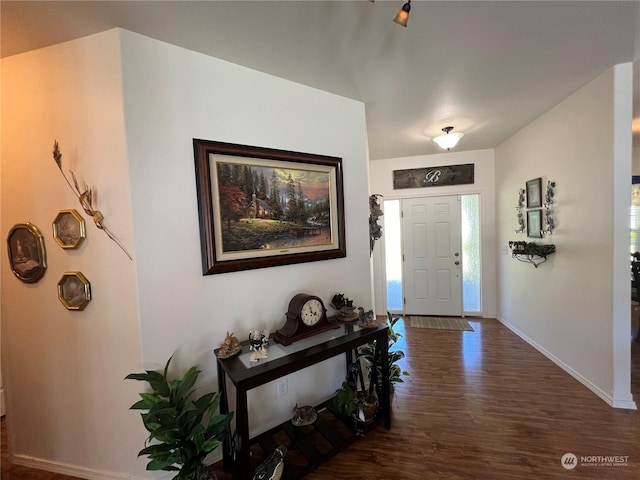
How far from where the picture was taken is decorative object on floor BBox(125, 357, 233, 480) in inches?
45.2

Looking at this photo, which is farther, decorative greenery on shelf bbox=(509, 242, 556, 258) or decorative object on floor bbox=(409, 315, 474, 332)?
decorative object on floor bbox=(409, 315, 474, 332)

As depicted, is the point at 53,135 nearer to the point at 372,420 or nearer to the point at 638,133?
the point at 372,420

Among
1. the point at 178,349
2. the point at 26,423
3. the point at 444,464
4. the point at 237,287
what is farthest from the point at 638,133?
the point at 26,423

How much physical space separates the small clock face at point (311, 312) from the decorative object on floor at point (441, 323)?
246 centimetres

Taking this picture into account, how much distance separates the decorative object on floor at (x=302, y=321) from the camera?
63.4 inches

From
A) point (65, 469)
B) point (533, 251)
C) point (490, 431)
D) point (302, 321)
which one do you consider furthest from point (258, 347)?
point (533, 251)

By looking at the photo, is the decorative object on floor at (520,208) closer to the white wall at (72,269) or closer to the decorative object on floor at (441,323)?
the decorative object on floor at (441,323)

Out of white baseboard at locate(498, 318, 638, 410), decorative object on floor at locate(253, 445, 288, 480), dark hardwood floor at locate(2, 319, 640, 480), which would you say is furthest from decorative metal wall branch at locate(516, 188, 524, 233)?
decorative object on floor at locate(253, 445, 288, 480)

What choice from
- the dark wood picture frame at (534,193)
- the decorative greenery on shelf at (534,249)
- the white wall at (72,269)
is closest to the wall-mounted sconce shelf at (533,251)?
the decorative greenery on shelf at (534,249)

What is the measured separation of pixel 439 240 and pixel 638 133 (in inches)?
105

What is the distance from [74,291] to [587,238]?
3.61 meters

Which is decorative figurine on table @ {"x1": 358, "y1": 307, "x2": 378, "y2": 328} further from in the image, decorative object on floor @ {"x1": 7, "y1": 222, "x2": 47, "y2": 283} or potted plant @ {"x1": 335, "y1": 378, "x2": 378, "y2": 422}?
decorative object on floor @ {"x1": 7, "y1": 222, "x2": 47, "y2": 283}

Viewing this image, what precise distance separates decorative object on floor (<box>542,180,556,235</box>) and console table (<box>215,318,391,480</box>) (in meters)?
2.09

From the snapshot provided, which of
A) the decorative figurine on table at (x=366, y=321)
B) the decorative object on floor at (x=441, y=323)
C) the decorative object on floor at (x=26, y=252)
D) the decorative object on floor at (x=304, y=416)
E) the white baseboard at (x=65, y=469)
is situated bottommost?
the decorative object on floor at (x=441, y=323)
